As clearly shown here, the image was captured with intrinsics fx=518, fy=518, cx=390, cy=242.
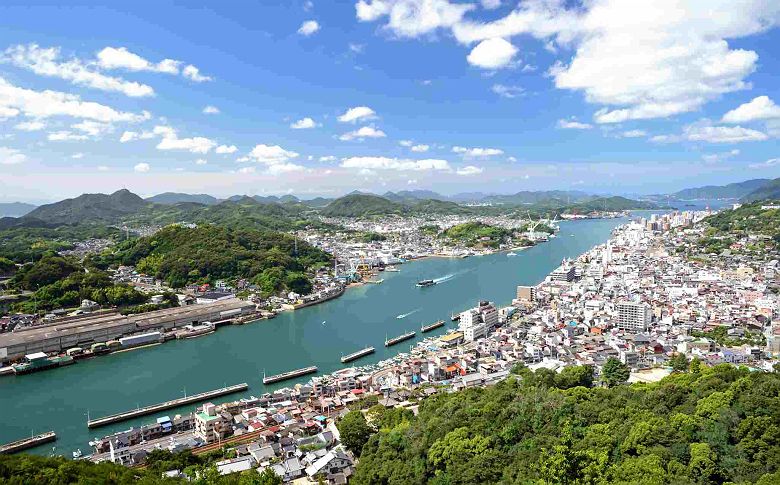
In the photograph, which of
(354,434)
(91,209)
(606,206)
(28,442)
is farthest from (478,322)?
(606,206)

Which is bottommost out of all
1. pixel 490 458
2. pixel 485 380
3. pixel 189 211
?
pixel 485 380

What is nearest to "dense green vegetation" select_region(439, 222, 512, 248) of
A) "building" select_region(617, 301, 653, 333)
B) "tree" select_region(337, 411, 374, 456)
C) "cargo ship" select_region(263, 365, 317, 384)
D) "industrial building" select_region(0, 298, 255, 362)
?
"building" select_region(617, 301, 653, 333)

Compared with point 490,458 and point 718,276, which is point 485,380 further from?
point 718,276

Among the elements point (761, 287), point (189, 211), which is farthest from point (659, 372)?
point (189, 211)

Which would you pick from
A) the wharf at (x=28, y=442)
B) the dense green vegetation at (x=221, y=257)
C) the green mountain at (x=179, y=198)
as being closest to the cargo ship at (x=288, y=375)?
the wharf at (x=28, y=442)

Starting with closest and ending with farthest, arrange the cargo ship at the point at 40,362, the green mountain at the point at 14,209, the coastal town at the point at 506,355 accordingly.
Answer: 1. the coastal town at the point at 506,355
2. the cargo ship at the point at 40,362
3. the green mountain at the point at 14,209

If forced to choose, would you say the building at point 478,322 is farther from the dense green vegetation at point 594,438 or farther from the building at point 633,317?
the dense green vegetation at point 594,438
